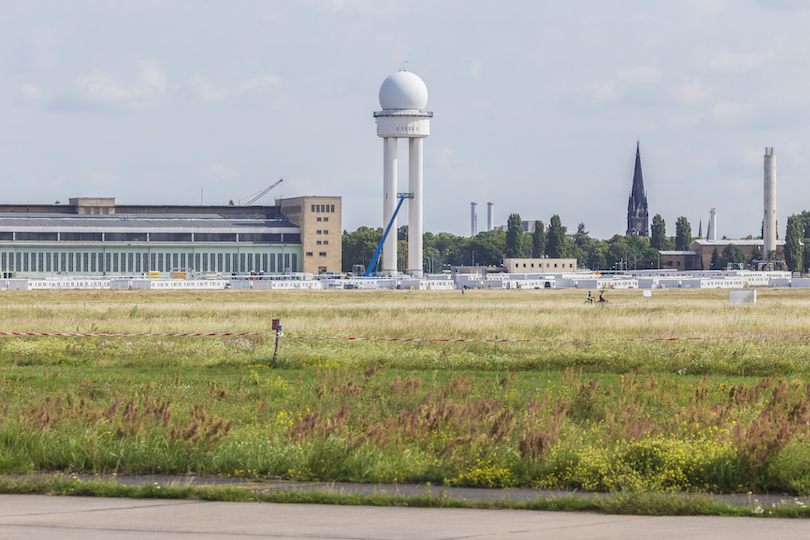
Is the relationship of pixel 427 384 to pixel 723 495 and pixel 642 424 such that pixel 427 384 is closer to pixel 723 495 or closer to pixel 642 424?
pixel 642 424

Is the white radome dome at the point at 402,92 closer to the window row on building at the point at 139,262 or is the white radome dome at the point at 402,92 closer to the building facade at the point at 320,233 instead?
the building facade at the point at 320,233

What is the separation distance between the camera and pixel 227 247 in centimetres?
17538

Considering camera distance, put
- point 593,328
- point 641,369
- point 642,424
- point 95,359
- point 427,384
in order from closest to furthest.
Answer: point 642,424 < point 427,384 < point 641,369 < point 95,359 < point 593,328

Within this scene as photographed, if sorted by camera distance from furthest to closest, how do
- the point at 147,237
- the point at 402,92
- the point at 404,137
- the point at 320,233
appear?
the point at 320,233, the point at 147,237, the point at 404,137, the point at 402,92

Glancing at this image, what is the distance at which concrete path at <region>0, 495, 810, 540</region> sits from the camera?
9.37m

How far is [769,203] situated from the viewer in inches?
7451

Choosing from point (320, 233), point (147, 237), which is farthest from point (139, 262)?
point (320, 233)

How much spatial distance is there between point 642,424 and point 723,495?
2.27 m

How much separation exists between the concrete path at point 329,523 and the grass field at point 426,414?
1.34 meters

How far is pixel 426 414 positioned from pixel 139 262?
16464 cm

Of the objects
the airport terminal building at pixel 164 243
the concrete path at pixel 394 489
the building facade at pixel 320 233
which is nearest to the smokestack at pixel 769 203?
the building facade at pixel 320 233

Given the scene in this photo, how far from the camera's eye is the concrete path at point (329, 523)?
30.7 feet

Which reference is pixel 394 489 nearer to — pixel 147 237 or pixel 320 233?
pixel 147 237

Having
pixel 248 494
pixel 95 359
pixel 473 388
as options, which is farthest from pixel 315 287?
pixel 248 494
